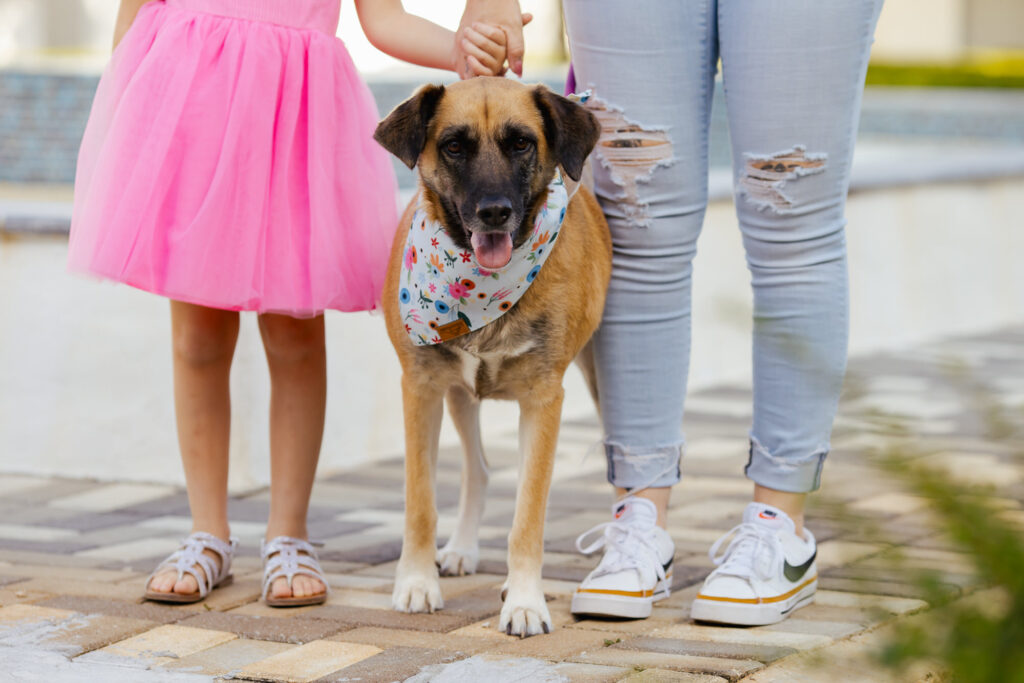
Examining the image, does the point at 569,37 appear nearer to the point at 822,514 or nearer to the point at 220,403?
the point at 220,403

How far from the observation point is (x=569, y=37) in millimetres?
2717

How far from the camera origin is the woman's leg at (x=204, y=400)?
286cm

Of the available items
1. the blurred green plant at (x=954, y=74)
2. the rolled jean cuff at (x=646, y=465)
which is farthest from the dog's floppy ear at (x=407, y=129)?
the blurred green plant at (x=954, y=74)

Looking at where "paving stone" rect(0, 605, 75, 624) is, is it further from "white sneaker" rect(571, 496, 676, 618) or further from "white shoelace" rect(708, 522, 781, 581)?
"white shoelace" rect(708, 522, 781, 581)

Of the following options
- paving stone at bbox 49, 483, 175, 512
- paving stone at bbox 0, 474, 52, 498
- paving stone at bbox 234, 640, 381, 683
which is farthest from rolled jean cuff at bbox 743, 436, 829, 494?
paving stone at bbox 0, 474, 52, 498

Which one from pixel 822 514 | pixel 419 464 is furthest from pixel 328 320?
pixel 822 514

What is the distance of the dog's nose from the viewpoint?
8.02 ft

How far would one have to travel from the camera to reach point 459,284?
255cm

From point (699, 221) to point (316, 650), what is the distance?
1.25 metres

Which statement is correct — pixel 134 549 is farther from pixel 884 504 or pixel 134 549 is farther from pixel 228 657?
pixel 884 504

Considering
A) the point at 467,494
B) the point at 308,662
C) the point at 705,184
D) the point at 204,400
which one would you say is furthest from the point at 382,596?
the point at 705,184

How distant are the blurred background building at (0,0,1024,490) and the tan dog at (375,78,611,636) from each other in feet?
3.09

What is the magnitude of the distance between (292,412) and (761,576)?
1.15 meters

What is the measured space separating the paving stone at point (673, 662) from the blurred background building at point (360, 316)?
0.76 metres
